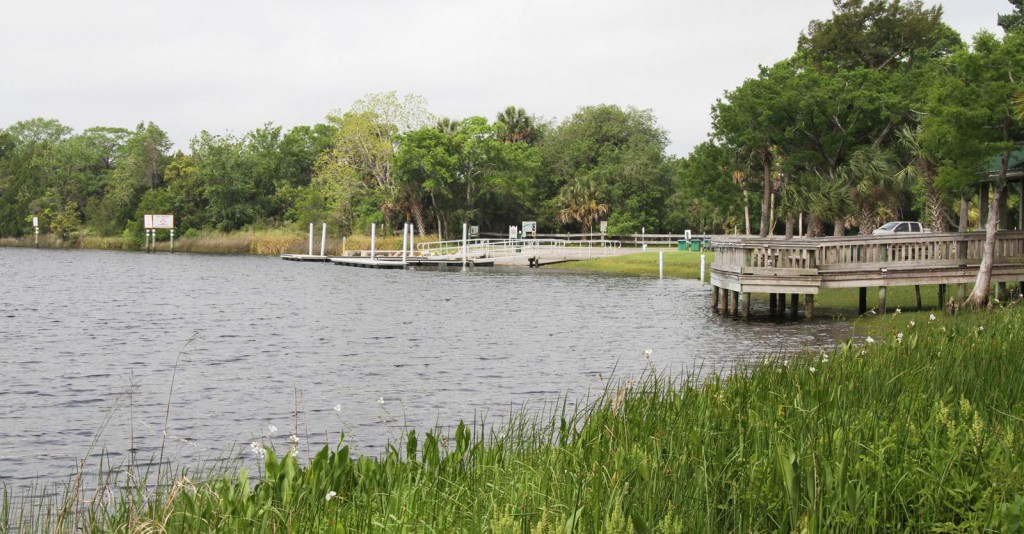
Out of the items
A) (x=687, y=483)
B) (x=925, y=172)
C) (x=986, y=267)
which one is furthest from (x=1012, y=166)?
(x=687, y=483)

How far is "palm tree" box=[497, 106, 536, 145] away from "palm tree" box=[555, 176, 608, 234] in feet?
45.1

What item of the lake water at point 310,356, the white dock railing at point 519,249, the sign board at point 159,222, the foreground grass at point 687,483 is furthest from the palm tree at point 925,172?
the sign board at point 159,222

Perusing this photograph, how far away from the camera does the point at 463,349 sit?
2542cm

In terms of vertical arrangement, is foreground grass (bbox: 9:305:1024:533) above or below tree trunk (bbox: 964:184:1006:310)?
below

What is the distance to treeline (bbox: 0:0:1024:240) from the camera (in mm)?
42438

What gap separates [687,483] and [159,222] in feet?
354

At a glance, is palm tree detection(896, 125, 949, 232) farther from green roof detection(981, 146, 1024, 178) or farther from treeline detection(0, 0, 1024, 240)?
green roof detection(981, 146, 1024, 178)

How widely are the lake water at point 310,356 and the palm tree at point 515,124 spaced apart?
52.5m

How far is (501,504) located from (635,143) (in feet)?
297

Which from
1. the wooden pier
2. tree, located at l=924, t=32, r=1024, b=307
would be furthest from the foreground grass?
the wooden pier

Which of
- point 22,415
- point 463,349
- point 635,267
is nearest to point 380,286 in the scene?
point 635,267

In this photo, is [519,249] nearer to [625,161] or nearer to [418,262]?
[418,262]

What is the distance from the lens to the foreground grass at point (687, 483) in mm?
6043

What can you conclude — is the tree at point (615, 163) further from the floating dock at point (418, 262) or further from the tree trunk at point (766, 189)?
the tree trunk at point (766, 189)
